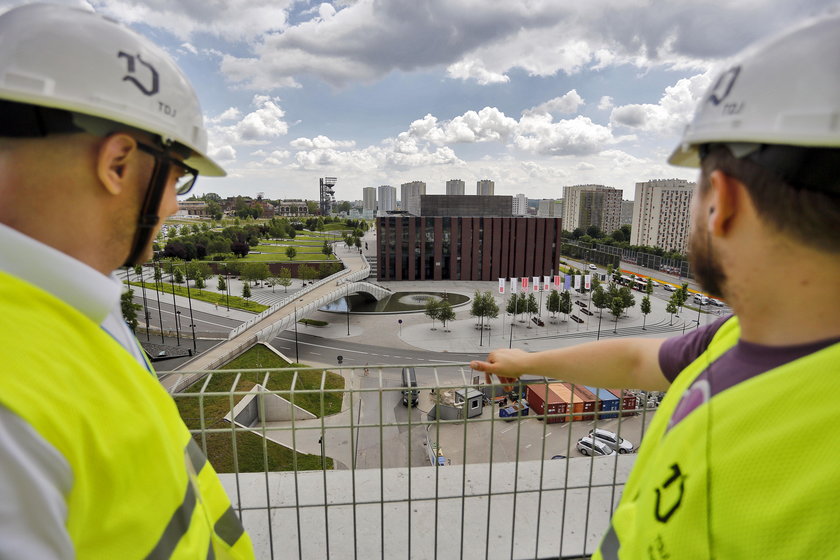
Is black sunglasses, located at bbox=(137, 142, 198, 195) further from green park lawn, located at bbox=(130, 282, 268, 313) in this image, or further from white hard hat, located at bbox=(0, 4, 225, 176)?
green park lawn, located at bbox=(130, 282, 268, 313)

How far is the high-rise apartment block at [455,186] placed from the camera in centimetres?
10031

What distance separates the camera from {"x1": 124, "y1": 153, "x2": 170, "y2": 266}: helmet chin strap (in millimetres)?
1297

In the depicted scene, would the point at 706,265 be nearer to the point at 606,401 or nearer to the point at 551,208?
the point at 606,401

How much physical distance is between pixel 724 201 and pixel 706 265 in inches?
6.8

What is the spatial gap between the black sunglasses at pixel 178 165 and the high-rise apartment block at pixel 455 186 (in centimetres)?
9971

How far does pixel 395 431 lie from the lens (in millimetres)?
17891

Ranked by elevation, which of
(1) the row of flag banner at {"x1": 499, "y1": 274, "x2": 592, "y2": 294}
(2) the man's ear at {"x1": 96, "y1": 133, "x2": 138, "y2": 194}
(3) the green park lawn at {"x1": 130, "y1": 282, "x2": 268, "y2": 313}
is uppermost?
(2) the man's ear at {"x1": 96, "y1": 133, "x2": 138, "y2": 194}

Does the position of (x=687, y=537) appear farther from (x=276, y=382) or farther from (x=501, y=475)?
(x=276, y=382)

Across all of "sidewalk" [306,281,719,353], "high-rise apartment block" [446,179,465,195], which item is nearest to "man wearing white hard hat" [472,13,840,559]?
"sidewalk" [306,281,719,353]

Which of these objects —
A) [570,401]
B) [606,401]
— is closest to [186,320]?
[606,401]

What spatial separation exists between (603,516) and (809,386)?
3688 millimetres

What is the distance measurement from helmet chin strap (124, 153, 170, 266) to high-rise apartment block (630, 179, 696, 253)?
6651cm

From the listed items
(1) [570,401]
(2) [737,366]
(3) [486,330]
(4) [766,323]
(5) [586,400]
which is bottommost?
(3) [486,330]

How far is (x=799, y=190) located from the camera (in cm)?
92
